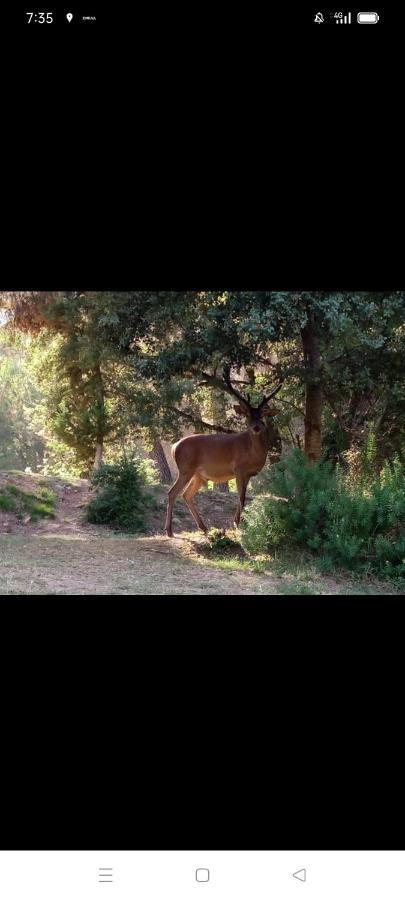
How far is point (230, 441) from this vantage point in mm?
11375

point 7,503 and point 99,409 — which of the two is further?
point 99,409

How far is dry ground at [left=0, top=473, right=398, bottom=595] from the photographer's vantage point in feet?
25.0

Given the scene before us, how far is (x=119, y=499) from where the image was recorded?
12516 millimetres

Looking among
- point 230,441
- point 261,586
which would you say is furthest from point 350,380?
point 261,586

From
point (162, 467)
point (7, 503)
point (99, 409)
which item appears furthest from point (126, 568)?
point (162, 467)

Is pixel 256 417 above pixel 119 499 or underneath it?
above

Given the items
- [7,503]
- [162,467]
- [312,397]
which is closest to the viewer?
[312,397]

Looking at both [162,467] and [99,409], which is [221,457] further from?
[162,467]

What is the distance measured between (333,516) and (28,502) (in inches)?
240

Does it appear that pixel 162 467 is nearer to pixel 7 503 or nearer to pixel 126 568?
pixel 7 503
